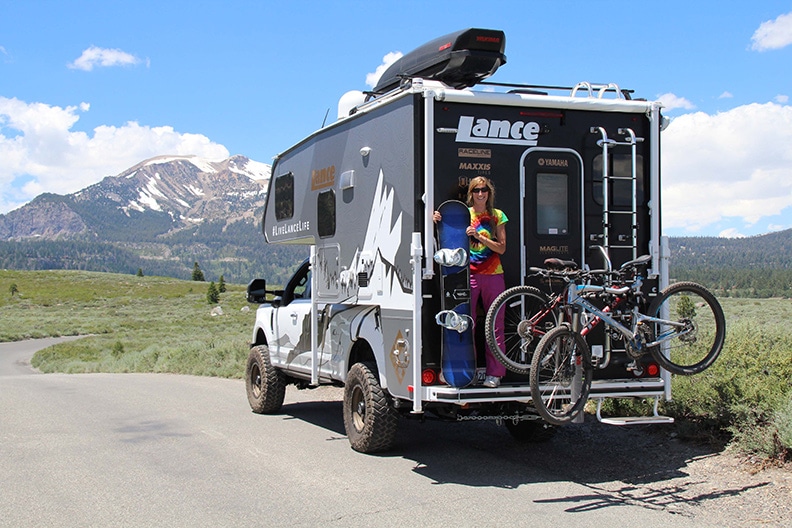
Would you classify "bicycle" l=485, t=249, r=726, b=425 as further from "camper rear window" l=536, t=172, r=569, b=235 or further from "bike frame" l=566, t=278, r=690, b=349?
"camper rear window" l=536, t=172, r=569, b=235

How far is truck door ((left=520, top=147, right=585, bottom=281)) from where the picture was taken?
7656mm

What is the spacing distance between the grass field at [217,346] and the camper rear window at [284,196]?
4424 millimetres

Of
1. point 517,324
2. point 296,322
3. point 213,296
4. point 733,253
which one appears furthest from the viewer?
point 733,253

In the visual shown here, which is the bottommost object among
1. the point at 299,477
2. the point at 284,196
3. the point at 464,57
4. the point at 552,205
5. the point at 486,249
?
the point at 299,477

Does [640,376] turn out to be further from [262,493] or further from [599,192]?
[262,493]

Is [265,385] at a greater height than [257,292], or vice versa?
[257,292]

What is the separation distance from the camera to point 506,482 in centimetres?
723

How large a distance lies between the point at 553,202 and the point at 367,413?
2.58 m

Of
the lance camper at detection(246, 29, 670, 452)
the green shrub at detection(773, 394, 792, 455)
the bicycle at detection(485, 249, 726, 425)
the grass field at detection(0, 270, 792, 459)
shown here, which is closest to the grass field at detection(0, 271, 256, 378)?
the grass field at detection(0, 270, 792, 459)

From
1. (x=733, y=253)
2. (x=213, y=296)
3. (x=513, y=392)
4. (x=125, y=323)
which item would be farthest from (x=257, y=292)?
(x=733, y=253)

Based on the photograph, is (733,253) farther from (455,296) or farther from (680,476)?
(455,296)

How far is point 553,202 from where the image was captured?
7754 mm

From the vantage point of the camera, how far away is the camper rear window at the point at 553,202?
7.73 metres

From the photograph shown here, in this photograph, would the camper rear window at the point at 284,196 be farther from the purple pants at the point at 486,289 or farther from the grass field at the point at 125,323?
the grass field at the point at 125,323
